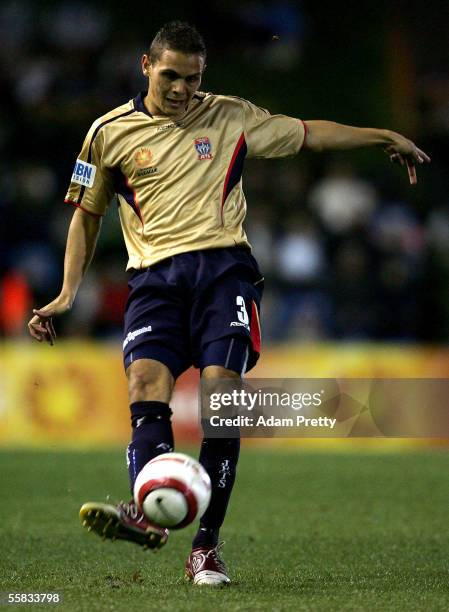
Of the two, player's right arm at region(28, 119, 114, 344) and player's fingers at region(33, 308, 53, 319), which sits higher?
player's right arm at region(28, 119, 114, 344)

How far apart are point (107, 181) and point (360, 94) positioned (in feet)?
45.2

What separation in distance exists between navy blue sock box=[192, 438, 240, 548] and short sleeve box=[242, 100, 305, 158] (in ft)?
4.28

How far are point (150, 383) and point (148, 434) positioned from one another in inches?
8.5

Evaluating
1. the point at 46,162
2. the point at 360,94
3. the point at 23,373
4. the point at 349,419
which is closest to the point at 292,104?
the point at 360,94

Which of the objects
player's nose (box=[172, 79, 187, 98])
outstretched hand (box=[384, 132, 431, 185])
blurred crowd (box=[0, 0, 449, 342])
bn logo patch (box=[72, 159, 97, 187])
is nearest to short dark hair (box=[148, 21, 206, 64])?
player's nose (box=[172, 79, 187, 98])

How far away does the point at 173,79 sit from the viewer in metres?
5.28

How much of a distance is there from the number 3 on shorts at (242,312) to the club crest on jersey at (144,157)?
715mm

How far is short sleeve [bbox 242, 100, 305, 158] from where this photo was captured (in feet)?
18.2

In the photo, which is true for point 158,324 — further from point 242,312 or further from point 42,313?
point 42,313

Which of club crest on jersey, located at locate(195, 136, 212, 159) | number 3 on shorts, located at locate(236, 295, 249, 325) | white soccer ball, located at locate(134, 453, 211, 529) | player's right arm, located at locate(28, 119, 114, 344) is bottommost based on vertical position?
white soccer ball, located at locate(134, 453, 211, 529)

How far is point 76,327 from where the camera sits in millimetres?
14617

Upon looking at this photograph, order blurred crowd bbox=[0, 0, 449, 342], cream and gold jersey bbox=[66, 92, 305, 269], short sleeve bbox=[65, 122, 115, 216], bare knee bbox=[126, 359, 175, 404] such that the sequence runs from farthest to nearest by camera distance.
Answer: blurred crowd bbox=[0, 0, 449, 342], short sleeve bbox=[65, 122, 115, 216], cream and gold jersey bbox=[66, 92, 305, 269], bare knee bbox=[126, 359, 175, 404]

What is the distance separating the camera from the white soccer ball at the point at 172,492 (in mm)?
4727

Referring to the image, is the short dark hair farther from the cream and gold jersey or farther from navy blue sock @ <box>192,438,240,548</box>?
navy blue sock @ <box>192,438,240,548</box>
